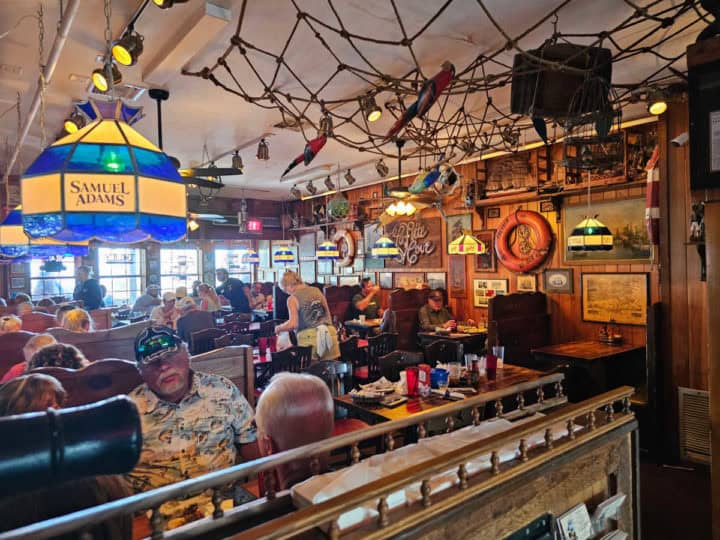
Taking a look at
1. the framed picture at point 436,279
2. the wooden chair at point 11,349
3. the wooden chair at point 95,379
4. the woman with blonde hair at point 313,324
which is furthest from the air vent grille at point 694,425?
the wooden chair at point 11,349

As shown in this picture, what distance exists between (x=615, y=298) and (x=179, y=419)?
16.8 ft

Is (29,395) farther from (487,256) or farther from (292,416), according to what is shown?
(487,256)

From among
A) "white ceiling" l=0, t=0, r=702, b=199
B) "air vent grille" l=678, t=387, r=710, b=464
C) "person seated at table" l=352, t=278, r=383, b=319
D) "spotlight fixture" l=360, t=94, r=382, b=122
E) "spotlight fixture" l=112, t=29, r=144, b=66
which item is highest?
"white ceiling" l=0, t=0, r=702, b=199

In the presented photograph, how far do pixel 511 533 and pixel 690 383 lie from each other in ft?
11.2

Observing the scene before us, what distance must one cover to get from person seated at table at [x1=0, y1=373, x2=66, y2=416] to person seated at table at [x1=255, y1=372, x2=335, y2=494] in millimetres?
685

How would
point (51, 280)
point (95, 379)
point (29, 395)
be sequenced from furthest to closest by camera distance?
point (51, 280) < point (95, 379) < point (29, 395)

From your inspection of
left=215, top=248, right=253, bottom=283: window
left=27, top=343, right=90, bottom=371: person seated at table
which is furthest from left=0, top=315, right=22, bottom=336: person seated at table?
left=215, top=248, right=253, bottom=283: window

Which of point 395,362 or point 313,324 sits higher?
point 313,324

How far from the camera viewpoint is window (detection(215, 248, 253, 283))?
11.5m

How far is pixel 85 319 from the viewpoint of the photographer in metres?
4.35

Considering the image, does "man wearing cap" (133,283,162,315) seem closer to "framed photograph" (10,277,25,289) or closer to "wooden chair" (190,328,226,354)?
"framed photograph" (10,277,25,289)

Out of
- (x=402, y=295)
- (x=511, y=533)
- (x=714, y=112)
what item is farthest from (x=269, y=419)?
(x=402, y=295)

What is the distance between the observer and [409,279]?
8.31 m

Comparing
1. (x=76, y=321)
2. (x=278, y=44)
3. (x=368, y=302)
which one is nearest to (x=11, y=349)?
(x=76, y=321)
